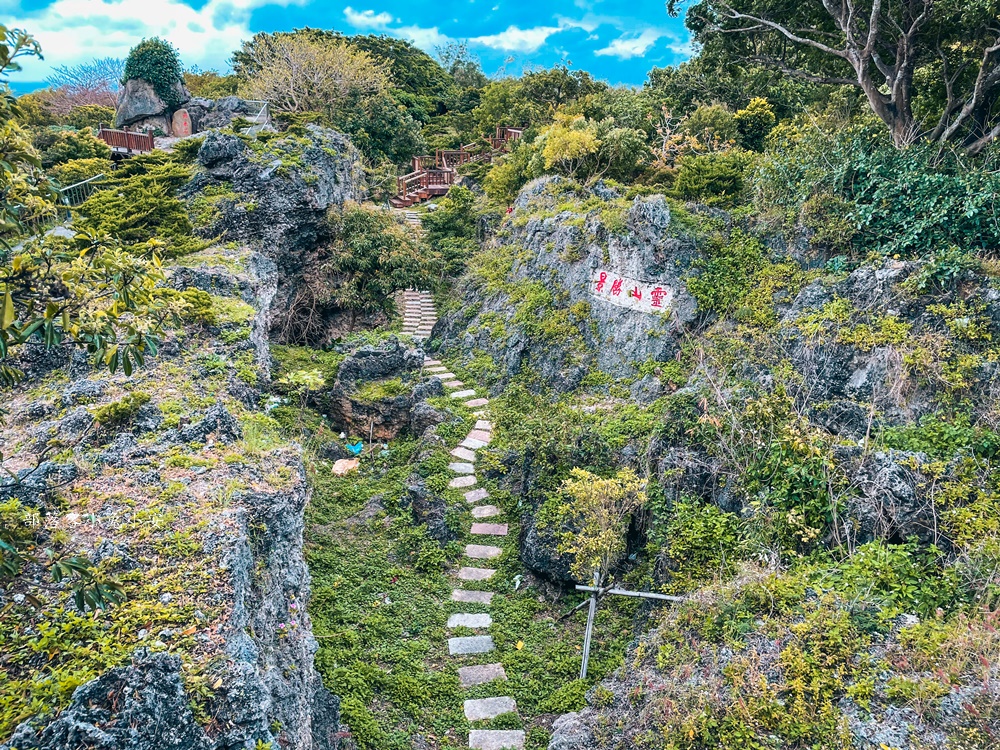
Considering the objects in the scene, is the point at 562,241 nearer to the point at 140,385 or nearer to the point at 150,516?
the point at 140,385

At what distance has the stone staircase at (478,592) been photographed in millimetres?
8003

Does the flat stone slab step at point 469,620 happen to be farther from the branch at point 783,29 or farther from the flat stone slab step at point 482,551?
the branch at point 783,29

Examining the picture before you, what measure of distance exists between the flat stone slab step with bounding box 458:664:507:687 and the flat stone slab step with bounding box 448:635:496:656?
0.88ft

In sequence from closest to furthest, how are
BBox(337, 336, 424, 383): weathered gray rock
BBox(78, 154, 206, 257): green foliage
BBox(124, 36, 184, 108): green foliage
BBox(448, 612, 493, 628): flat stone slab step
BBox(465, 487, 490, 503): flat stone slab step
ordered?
BBox(448, 612, 493, 628): flat stone slab step < BBox(465, 487, 490, 503): flat stone slab step < BBox(78, 154, 206, 257): green foliage < BBox(337, 336, 424, 383): weathered gray rock < BBox(124, 36, 184, 108): green foliage

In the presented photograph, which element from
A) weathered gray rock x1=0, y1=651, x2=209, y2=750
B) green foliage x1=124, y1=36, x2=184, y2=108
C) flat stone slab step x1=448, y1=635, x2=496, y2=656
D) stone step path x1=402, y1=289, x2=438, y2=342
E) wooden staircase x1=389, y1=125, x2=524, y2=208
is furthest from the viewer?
wooden staircase x1=389, y1=125, x2=524, y2=208

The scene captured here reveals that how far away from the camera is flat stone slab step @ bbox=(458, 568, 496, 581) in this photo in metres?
10.6

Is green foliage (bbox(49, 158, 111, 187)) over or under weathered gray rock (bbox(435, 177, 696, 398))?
over

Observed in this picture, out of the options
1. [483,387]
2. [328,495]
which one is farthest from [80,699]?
[483,387]

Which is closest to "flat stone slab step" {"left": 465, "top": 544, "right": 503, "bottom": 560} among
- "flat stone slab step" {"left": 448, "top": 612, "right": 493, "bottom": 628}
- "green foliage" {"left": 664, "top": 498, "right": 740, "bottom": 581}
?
"flat stone slab step" {"left": 448, "top": 612, "right": 493, "bottom": 628}

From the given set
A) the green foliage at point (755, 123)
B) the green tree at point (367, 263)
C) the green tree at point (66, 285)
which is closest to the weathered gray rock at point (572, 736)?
the green tree at point (66, 285)

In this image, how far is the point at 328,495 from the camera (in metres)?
12.4

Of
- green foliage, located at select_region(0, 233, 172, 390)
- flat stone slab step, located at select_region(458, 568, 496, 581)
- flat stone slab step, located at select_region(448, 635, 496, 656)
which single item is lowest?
flat stone slab step, located at select_region(448, 635, 496, 656)

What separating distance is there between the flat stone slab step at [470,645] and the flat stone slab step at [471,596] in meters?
0.77

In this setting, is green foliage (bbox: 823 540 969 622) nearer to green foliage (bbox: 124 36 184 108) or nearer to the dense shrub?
the dense shrub
